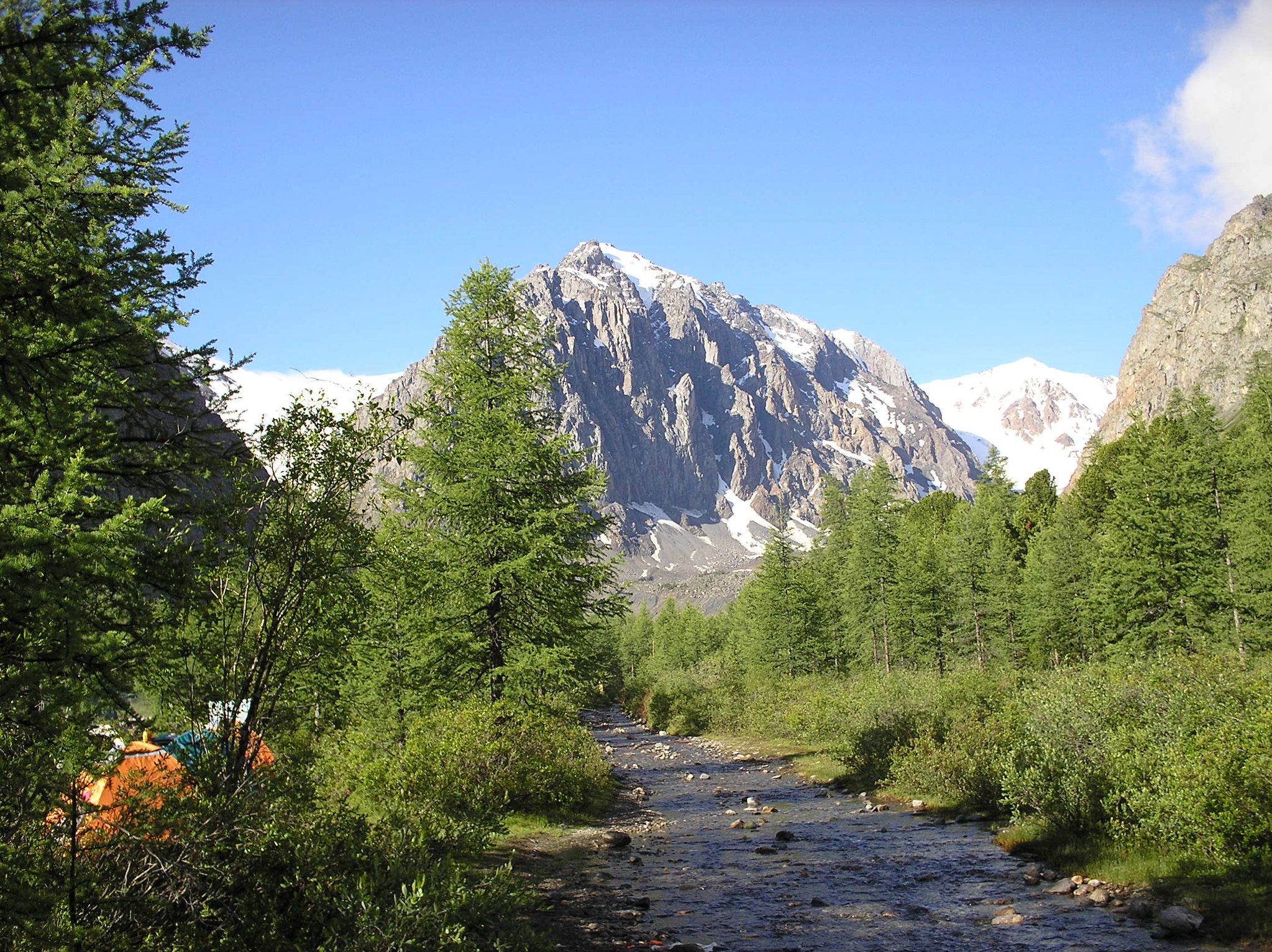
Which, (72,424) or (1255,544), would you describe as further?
(1255,544)

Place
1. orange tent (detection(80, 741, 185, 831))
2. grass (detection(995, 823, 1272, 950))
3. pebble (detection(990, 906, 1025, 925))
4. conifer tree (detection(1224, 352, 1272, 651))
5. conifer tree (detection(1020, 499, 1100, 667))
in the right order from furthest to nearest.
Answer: conifer tree (detection(1020, 499, 1100, 667))
conifer tree (detection(1224, 352, 1272, 651))
pebble (detection(990, 906, 1025, 925))
grass (detection(995, 823, 1272, 950))
orange tent (detection(80, 741, 185, 831))

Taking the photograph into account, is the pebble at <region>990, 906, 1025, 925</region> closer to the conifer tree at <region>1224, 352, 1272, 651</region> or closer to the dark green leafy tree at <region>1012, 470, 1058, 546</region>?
the conifer tree at <region>1224, 352, 1272, 651</region>

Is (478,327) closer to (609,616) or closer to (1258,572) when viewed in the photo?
(609,616)

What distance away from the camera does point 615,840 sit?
17.2 m

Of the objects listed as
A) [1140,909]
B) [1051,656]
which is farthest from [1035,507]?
[1140,909]

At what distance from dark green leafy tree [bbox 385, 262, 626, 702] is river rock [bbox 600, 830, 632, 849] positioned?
11.1 ft

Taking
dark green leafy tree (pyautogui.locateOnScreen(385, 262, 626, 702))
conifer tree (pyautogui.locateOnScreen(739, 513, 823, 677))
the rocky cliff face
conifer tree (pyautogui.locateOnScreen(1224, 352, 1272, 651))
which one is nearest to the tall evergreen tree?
dark green leafy tree (pyautogui.locateOnScreen(385, 262, 626, 702))

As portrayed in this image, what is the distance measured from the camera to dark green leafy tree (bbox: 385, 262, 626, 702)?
58.5 feet

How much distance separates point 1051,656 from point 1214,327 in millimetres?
160004

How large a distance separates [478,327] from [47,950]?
16.1m

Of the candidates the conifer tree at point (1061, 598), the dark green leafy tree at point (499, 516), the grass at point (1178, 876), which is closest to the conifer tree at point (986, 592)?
the conifer tree at point (1061, 598)

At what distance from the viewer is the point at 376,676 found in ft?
65.6

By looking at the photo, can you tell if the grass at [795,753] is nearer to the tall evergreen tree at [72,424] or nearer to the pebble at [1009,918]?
the pebble at [1009,918]

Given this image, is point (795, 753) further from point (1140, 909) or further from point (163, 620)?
point (163, 620)
